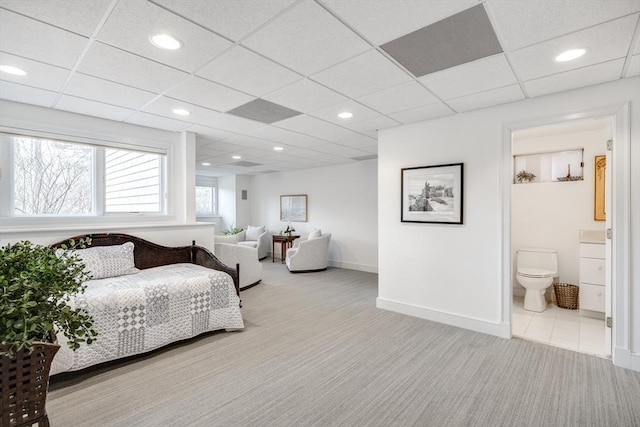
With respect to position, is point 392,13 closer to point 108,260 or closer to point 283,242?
point 108,260

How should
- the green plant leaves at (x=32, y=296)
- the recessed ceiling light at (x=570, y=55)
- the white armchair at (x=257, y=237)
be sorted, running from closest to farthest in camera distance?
1. the green plant leaves at (x=32, y=296)
2. the recessed ceiling light at (x=570, y=55)
3. the white armchair at (x=257, y=237)

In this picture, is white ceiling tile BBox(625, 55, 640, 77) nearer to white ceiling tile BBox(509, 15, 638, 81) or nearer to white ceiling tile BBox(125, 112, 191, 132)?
white ceiling tile BBox(509, 15, 638, 81)

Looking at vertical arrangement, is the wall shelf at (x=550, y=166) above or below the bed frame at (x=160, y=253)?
above

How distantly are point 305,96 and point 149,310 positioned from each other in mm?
2425

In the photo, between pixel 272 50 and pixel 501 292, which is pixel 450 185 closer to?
pixel 501 292

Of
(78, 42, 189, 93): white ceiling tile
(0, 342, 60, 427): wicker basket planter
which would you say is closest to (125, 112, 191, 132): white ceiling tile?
(78, 42, 189, 93): white ceiling tile

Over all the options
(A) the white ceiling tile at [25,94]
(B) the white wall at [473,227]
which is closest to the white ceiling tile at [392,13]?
(B) the white wall at [473,227]

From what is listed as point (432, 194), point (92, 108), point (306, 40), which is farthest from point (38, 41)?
point (432, 194)

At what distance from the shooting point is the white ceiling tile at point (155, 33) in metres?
1.70

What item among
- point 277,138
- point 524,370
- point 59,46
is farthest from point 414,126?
point 59,46

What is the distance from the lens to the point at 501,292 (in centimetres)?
317

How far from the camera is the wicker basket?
4000mm

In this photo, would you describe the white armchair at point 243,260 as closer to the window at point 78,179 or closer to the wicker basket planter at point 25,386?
the window at point 78,179

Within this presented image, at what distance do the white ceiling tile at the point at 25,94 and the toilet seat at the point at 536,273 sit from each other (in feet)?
18.5
